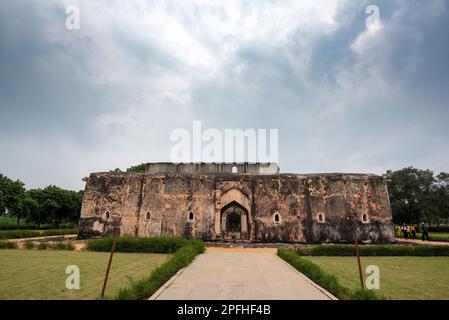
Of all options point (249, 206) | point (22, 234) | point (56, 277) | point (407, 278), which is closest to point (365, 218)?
point (249, 206)

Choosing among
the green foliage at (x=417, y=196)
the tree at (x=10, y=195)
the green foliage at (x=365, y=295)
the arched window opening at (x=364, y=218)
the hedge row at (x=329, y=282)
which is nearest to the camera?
the green foliage at (x=365, y=295)

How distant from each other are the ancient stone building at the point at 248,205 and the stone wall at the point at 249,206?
0.08 metres

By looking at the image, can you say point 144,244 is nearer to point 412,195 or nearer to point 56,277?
point 56,277

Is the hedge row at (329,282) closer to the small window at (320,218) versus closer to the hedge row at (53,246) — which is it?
the small window at (320,218)

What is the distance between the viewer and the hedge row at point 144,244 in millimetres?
15891

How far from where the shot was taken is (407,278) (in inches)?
368

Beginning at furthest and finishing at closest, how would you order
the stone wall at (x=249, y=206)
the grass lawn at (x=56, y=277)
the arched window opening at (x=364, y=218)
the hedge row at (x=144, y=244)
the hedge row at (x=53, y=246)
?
the arched window opening at (x=364, y=218) → the stone wall at (x=249, y=206) → the hedge row at (x=53, y=246) → the hedge row at (x=144, y=244) → the grass lawn at (x=56, y=277)

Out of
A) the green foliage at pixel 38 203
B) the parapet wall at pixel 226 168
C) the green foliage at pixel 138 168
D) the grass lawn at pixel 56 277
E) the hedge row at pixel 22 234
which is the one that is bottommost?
the grass lawn at pixel 56 277

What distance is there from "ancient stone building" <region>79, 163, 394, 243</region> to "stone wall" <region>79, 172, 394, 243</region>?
3.0 inches

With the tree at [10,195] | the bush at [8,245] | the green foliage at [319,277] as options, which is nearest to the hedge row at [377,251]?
the green foliage at [319,277]

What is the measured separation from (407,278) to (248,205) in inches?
546

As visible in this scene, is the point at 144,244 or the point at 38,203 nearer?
the point at 144,244
